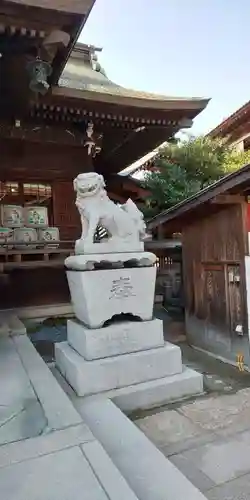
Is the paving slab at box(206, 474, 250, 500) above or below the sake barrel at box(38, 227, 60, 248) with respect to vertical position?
below

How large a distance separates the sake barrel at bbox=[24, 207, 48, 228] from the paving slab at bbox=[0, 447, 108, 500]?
5.40 metres

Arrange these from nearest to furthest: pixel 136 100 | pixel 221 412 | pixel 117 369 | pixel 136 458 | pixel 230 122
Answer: pixel 136 458, pixel 221 412, pixel 117 369, pixel 136 100, pixel 230 122

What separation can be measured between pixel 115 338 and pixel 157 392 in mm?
760

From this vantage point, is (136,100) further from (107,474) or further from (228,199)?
(107,474)

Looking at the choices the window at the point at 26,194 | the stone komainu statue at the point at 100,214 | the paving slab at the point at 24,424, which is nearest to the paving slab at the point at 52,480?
the paving slab at the point at 24,424

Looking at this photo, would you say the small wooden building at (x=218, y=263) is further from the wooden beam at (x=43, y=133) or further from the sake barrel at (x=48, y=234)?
the wooden beam at (x=43, y=133)

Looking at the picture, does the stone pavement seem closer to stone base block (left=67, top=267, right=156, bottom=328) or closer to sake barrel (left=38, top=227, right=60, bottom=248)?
stone base block (left=67, top=267, right=156, bottom=328)

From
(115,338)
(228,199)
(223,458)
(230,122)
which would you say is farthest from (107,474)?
(230,122)

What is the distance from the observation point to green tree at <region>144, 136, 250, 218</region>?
345 inches

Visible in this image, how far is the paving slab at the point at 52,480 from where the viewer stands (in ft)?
5.72

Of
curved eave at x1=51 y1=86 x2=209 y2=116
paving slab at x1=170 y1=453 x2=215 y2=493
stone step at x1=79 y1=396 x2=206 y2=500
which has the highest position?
curved eave at x1=51 y1=86 x2=209 y2=116

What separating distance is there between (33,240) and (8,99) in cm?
265

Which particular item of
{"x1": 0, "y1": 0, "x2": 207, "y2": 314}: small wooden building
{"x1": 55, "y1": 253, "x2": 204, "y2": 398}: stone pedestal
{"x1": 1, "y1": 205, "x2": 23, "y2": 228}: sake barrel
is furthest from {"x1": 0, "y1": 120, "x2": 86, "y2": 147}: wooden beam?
{"x1": 55, "y1": 253, "x2": 204, "y2": 398}: stone pedestal

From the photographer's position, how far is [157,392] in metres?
3.74
